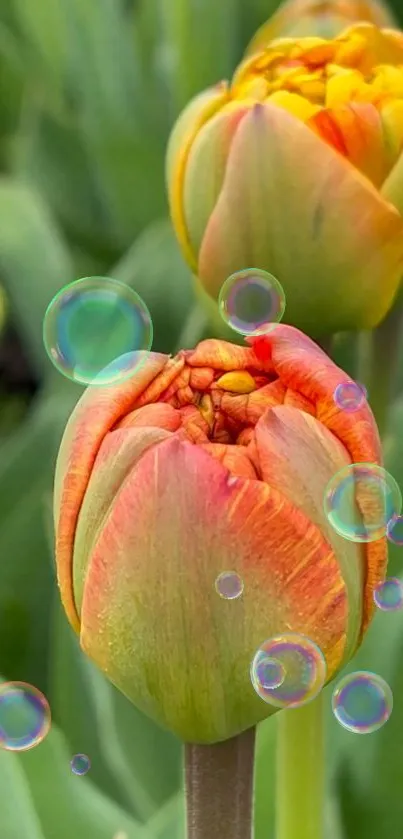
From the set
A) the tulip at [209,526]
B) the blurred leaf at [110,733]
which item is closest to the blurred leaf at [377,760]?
the blurred leaf at [110,733]

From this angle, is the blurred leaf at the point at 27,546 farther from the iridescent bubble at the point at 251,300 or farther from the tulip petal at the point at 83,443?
the tulip petal at the point at 83,443

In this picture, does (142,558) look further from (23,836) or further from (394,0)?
(394,0)

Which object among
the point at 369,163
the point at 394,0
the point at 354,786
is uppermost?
the point at 369,163

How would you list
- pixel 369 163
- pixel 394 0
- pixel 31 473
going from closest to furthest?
1. pixel 369 163
2. pixel 31 473
3. pixel 394 0

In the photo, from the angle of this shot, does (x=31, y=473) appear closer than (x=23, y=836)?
No

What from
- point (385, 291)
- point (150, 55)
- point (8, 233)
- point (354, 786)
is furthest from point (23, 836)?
point (150, 55)

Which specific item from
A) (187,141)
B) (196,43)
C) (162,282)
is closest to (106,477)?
(187,141)

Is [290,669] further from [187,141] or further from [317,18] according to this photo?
[317,18]

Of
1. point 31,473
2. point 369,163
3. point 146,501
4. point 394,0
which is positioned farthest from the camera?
point 394,0
